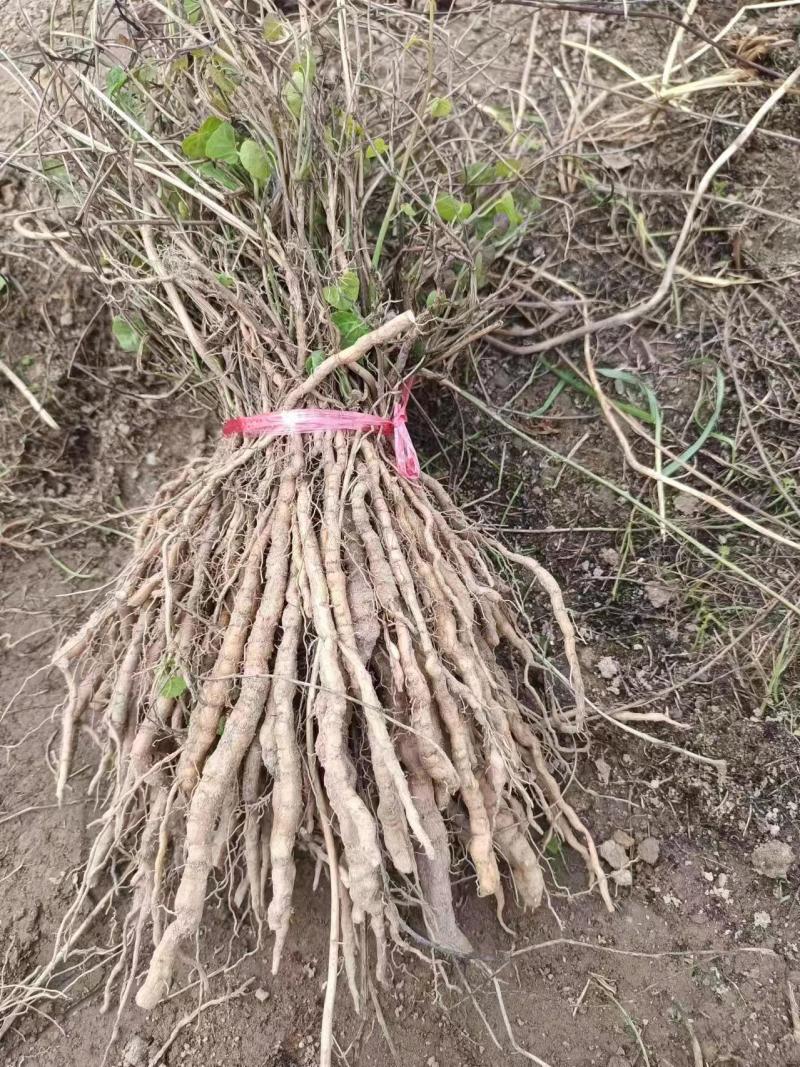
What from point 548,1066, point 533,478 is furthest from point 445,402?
point 548,1066

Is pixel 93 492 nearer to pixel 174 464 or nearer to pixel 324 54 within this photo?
pixel 174 464

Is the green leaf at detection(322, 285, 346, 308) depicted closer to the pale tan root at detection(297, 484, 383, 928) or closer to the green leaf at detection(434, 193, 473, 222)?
the green leaf at detection(434, 193, 473, 222)

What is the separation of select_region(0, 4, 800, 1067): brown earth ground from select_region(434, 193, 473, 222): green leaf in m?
0.35

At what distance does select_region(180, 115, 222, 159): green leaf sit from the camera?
1051mm

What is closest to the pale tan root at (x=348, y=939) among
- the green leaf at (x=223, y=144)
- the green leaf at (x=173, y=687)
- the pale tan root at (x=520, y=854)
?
the pale tan root at (x=520, y=854)

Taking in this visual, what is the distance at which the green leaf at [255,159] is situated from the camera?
1.03 meters

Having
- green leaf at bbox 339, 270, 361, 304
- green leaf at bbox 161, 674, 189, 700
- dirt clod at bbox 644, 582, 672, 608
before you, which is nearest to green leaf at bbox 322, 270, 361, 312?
green leaf at bbox 339, 270, 361, 304

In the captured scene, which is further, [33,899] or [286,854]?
[33,899]

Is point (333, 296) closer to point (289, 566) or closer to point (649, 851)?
point (289, 566)

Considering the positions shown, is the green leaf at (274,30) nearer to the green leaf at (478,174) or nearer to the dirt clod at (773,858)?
the green leaf at (478,174)

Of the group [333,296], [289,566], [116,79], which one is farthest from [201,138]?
[289,566]

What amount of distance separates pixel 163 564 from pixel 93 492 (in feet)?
1.82

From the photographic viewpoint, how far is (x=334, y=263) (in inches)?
44.5

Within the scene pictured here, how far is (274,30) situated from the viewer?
1077 millimetres
